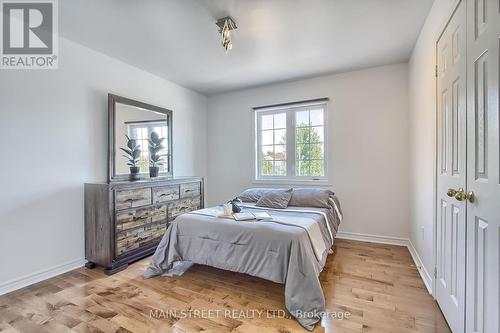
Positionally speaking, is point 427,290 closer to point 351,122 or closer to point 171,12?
point 351,122

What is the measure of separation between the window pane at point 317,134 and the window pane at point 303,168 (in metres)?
0.39

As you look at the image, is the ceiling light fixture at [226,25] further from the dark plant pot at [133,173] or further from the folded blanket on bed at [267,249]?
the dark plant pot at [133,173]

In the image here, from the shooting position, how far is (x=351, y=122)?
3.48 metres

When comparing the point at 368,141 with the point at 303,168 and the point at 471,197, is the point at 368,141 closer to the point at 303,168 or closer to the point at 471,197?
the point at 303,168

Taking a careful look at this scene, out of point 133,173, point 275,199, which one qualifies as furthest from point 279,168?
point 133,173

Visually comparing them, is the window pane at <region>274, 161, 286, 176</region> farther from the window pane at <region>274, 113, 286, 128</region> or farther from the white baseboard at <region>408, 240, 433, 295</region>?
the white baseboard at <region>408, 240, 433, 295</region>

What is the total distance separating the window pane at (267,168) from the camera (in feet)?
13.5

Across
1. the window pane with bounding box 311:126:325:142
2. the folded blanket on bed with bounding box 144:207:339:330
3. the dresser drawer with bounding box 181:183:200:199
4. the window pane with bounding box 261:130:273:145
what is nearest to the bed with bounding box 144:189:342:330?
the folded blanket on bed with bounding box 144:207:339:330

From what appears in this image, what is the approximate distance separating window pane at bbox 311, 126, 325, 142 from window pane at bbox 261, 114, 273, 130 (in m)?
0.75

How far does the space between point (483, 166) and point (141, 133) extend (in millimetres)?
3447

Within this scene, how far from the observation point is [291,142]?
394 centimetres

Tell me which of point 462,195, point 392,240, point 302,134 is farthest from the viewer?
point 302,134

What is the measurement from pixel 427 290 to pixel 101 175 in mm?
3646

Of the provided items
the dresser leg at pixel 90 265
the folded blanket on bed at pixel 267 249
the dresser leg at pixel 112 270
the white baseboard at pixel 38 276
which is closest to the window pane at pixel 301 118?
the folded blanket on bed at pixel 267 249
